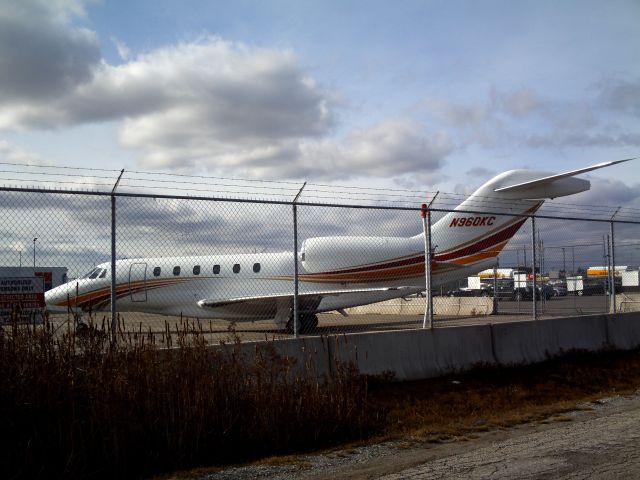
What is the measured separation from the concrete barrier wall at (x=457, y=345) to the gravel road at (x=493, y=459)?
1.83 meters

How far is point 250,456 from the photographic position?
6801mm

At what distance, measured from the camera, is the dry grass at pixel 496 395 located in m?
7.98

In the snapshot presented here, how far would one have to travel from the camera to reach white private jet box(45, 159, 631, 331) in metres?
18.8

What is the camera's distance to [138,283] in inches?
770

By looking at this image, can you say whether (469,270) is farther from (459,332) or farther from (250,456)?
(250,456)

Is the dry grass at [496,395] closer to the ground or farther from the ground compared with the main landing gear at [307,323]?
closer to the ground

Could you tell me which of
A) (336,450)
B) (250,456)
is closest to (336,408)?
(336,450)

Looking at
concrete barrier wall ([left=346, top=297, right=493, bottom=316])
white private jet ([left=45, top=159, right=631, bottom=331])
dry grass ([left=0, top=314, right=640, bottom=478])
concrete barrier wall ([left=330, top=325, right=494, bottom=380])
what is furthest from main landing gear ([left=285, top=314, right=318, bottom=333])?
dry grass ([left=0, top=314, right=640, bottom=478])

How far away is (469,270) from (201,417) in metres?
14.1

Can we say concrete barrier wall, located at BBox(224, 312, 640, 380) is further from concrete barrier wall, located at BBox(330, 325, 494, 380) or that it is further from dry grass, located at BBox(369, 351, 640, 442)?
dry grass, located at BBox(369, 351, 640, 442)

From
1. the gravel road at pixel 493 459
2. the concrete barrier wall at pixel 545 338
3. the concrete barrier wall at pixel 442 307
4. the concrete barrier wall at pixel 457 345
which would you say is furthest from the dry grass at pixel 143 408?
the concrete barrier wall at pixel 442 307

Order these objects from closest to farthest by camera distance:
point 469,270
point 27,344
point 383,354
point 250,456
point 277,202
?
point 27,344, point 250,456, point 277,202, point 383,354, point 469,270

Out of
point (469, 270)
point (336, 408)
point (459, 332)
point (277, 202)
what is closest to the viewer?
point (336, 408)

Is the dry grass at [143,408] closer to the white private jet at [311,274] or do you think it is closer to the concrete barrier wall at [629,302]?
the white private jet at [311,274]
